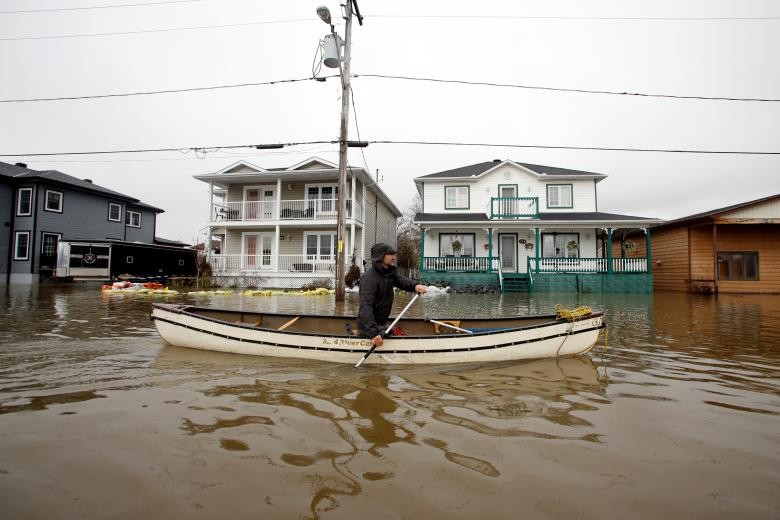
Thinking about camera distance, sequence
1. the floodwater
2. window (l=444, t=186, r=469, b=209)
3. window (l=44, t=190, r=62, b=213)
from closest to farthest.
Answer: the floodwater < window (l=444, t=186, r=469, b=209) < window (l=44, t=190, r=62, b=213)

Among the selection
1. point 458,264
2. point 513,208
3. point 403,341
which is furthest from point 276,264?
point 403,341

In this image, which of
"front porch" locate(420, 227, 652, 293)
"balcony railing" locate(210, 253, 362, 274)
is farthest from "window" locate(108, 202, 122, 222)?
"front porch" locate(420, 227, 652, 293)

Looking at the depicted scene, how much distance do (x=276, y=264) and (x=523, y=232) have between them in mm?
13794

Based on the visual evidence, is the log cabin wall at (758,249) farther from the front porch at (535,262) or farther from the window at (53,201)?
the window at (53,201)

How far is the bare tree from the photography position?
41031mm

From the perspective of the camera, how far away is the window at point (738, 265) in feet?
66.2

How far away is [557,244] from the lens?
72.7 feet

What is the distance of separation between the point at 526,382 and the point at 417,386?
4.02ft

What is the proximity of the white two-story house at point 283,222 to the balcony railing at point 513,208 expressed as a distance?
7376mm

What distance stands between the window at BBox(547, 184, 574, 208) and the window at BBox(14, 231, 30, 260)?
31335 mm

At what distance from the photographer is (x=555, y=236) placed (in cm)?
2216

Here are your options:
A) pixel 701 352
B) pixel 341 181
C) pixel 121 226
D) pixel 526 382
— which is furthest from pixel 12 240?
pixel 701 352

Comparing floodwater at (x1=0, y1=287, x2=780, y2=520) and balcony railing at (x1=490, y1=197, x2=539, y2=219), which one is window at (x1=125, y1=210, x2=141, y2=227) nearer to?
balcony railing at (x1=490, y1=197, x2=539, y2=219)

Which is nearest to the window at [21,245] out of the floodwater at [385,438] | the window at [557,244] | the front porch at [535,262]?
the front porch at [535,262]
